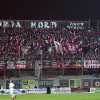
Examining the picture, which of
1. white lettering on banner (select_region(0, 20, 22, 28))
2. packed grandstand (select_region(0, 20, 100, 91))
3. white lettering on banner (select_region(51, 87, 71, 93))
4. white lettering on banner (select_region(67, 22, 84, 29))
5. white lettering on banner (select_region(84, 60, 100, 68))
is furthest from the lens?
white lettering on banner (select_region(67, 22, 84, 29))

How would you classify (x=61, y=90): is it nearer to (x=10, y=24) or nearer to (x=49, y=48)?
(x=49, y=48)

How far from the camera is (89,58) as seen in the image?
76.7 ft

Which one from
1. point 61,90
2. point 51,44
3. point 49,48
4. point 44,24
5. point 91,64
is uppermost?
point 44,24

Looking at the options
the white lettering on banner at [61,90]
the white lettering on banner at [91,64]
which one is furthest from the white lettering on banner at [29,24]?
the white lettering on banner at [61,90]

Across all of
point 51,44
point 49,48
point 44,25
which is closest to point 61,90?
point 49,48

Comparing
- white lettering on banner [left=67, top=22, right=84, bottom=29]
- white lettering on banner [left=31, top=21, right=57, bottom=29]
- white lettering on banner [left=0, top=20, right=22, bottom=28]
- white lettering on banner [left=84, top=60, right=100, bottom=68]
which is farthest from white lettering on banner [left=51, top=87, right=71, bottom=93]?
white lettering on banner [left=0, top=20, right=22, bottom=28]

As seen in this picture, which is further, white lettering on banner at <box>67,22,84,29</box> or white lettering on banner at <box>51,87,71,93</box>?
white lettering on banner at <box>67,22,84,29</box>

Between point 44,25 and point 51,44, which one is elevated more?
point 44,25

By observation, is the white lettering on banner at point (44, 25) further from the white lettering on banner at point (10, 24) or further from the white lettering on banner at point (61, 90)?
the white lettering on banner at point (61, 90)

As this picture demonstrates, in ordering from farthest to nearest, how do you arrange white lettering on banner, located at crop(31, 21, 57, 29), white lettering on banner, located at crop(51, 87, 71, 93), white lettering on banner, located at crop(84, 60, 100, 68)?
white lettering on banner, located at crop(31, 21, 57, 29) < white lettering on banner, located at crop(84, 60, 100, 68) < white lettering on banner, located at crop(51, 87, 71, 93)

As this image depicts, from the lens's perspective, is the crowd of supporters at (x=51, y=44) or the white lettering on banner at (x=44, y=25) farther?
the crowd of supporters at (x=51, y=44)

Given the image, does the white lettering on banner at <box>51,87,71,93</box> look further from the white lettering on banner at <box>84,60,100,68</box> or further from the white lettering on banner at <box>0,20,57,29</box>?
the white lettering on banner at <box>0,20,57,29</box>
